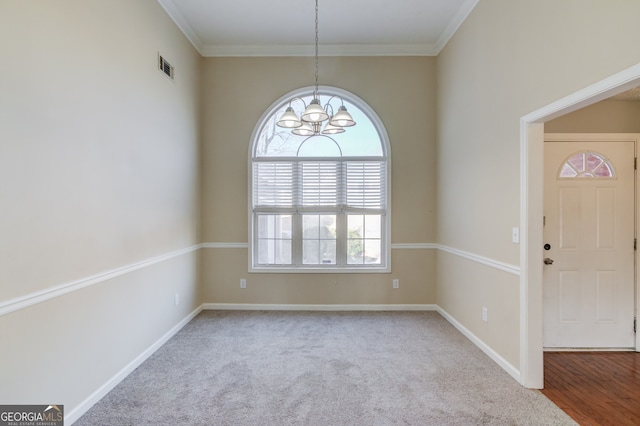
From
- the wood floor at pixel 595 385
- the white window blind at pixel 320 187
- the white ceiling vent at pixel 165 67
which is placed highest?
the white ceiling vent at pixel 165 67

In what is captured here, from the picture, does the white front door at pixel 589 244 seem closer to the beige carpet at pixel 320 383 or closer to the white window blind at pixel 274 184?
the beige carpet at pixel 320 383

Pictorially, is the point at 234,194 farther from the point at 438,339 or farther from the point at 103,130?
the point at 438,339

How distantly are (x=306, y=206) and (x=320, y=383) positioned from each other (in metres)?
2.33

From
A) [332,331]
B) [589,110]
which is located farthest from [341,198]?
[589,110]

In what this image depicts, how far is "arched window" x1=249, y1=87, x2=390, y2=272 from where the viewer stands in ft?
13.8

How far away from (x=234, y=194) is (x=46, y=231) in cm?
244

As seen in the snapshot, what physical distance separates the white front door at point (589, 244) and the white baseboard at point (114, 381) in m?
3.81

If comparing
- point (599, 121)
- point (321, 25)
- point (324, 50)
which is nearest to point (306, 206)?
point (324, 50)

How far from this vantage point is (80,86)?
204cm

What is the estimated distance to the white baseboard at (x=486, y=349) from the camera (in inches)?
98.0

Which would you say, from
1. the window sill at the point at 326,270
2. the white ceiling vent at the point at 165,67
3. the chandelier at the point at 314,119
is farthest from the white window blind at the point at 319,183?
the white ceiling vent at the point at 165,67

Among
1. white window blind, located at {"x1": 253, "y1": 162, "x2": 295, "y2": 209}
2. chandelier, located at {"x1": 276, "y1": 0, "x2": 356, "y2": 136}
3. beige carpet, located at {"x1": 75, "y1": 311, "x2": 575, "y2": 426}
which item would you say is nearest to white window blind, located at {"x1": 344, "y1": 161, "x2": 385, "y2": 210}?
white window blind, located at {"x1": 253, "y1": 162, "x2": 295, "y2": 209}

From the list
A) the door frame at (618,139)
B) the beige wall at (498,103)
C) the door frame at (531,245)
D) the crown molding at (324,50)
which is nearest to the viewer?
the beige wall at (498,103)

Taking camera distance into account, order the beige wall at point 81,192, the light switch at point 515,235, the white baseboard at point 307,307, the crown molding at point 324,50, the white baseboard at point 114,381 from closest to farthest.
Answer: the beige wall at point 81,192
the white baseboard at point 114,381
the light switch at point 515,235
the crown molding at point 324,50
the white baseboard at point 307,307
